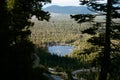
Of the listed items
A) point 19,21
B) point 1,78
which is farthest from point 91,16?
point 1,78

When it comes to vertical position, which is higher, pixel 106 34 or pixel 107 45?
pixel 106 34

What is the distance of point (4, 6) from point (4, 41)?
391 centimetres

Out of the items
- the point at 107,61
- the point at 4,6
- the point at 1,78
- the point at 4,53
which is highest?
the point at 4,6

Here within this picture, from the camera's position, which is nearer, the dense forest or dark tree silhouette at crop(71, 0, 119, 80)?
the dense forest

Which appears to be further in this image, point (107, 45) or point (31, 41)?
point (107, 45)

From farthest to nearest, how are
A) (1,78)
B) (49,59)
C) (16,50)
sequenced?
(49,59) → (16,50) → (1,78)

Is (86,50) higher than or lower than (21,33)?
lower

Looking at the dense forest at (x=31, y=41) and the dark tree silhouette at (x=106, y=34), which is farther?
the dark tree silhouette at (x=106, y=34)

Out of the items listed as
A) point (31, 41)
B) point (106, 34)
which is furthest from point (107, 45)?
point (31, 41)

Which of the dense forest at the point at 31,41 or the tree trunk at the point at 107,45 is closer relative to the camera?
the dense forest at the point at 31,41

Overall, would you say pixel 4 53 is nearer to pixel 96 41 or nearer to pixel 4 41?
pixel 4 41

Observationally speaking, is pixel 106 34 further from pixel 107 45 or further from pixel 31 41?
pixel 31 41

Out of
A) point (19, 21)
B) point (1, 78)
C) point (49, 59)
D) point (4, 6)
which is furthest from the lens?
point (49, 59)

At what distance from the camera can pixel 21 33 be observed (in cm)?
2225
